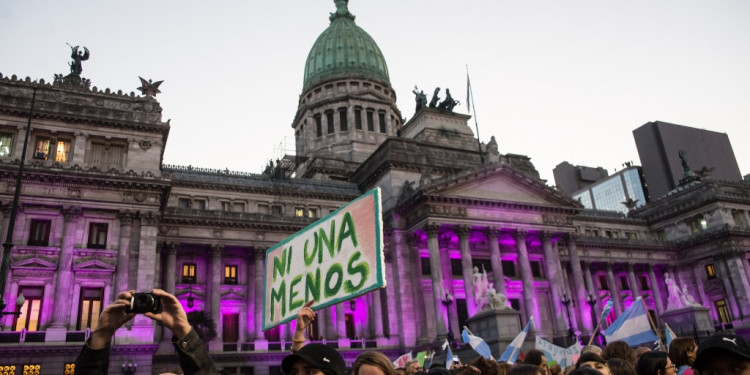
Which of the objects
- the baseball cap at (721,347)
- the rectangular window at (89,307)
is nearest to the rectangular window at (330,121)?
the rectangular window at (89,307)

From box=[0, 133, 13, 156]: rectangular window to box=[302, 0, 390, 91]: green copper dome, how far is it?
4985cm

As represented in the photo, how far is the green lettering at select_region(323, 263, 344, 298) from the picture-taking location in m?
9.12

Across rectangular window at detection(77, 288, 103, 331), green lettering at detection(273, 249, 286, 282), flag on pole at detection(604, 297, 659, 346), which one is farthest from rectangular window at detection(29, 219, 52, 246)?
flag on pole at detection(604, 297, 659, 346)

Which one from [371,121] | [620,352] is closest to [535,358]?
[620,352]

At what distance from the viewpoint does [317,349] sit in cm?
510

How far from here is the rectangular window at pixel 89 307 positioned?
3484 cm

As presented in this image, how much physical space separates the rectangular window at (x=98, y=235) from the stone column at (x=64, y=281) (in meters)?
0.96

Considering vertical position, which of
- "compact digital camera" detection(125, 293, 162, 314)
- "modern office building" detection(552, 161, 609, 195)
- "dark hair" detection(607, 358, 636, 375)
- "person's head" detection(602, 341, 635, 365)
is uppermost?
"modern office building" detection(552, 161, 609, 195)

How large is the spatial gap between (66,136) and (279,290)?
110ft

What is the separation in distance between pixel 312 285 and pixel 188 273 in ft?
126

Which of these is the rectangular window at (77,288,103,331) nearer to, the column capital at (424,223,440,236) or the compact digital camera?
the column capital at (424,223,440,236)

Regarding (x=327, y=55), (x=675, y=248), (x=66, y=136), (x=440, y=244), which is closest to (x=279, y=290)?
(x=66, y=136)

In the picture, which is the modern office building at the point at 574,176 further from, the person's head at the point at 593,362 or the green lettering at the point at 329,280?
the person's head at the point at 593,362

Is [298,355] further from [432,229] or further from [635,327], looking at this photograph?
[432,229]
